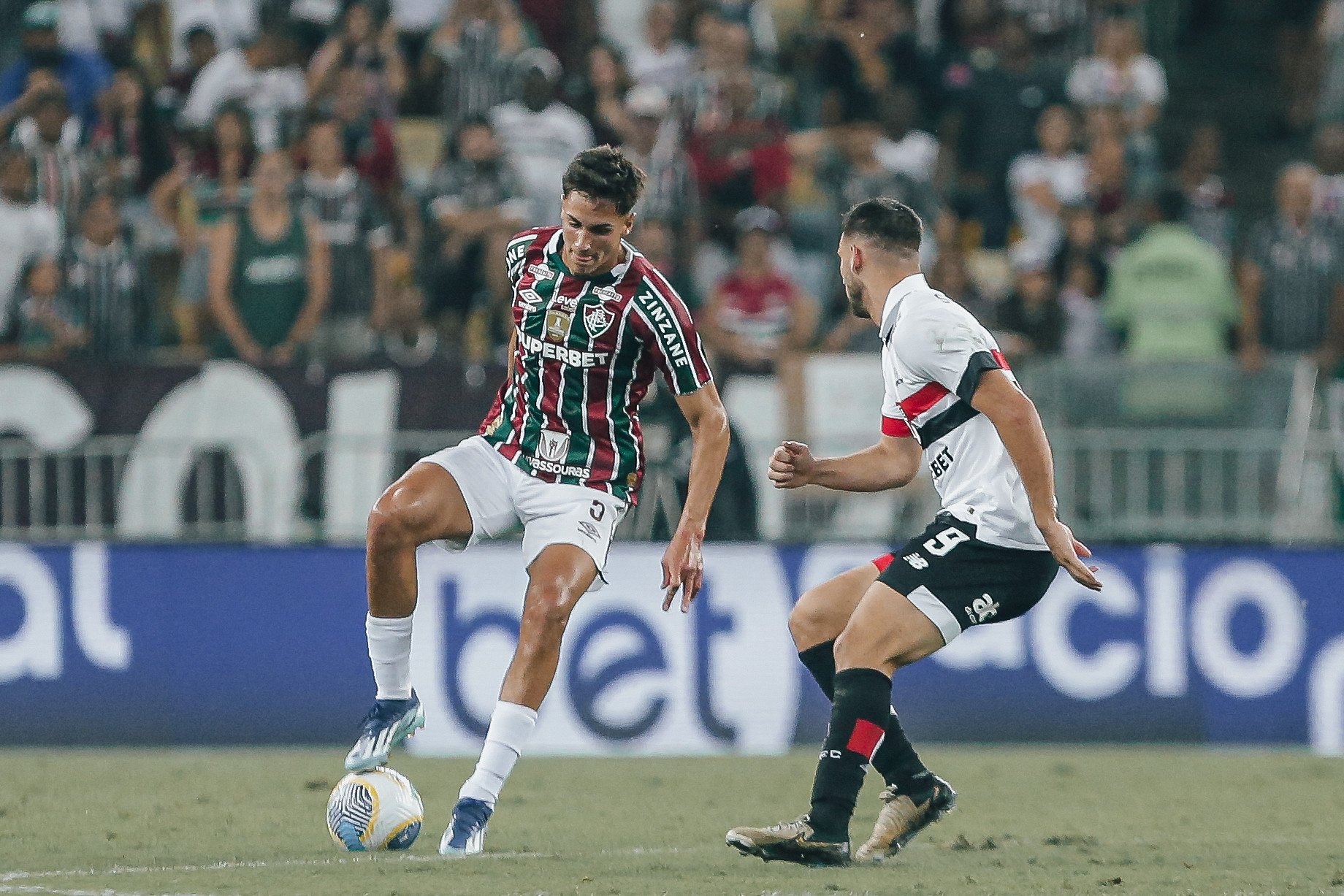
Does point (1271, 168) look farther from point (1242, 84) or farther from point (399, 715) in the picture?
point (399, 715)

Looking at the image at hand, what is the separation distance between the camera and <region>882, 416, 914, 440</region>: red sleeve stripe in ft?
22.9

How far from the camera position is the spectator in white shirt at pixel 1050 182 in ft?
47.2

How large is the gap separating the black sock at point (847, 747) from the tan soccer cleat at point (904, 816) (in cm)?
36

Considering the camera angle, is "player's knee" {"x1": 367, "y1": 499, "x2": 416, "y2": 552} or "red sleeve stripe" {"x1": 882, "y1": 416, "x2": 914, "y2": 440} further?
"red sleeve stripe" {"x1": 882, "y1": 416, "x2": 914, "y2": 440}

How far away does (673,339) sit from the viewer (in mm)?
7043

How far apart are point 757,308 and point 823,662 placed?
20.4 ft

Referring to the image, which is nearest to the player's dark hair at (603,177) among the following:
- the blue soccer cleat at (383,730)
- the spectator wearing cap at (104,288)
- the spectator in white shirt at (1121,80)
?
the blue soccer cleat at (383,730)

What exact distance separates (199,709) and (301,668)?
0.61 m

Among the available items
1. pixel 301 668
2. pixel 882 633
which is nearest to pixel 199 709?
pixel 301 668

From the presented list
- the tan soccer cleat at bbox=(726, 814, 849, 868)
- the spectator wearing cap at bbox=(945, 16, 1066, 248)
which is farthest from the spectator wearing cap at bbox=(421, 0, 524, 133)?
the tan soccer cleat at bbox=(726, 814, 849, 868)

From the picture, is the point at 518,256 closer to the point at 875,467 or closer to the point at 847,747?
the point at 875,467

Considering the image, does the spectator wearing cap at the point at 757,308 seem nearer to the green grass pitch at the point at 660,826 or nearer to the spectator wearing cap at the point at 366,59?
the green grass pitch at the point at 660,826

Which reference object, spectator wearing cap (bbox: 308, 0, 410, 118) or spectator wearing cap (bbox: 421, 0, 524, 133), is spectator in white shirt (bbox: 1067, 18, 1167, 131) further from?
spectator wearing cap (bbox: 308, 0, 410, 118)

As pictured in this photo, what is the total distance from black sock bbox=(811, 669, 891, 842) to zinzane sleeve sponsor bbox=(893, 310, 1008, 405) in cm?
100
